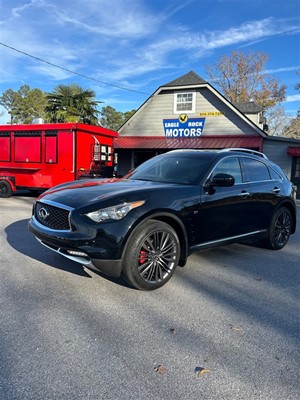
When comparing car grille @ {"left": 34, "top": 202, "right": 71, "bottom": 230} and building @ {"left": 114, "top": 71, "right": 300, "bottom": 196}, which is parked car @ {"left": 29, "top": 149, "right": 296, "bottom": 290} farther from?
building @ {"left": 114, "top": 71, "right": 300, "bottom": 196}

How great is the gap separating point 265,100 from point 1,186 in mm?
37967

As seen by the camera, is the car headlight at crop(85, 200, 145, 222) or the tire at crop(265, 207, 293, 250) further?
the tire at crop(265, 207, 293, 250)

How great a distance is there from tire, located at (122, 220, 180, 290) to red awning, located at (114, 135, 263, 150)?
499 inches

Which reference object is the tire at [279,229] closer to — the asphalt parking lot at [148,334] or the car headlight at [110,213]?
the asphalt parking lot at [148,334]

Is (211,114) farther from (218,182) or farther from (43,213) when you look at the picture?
(43,213)

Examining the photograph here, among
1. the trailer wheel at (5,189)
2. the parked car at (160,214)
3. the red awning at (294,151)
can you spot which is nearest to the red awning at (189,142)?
the red awning at (294,151)

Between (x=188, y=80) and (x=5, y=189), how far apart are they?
469 inches

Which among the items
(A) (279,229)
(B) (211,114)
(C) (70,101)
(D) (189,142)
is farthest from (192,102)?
(A) (279,229)

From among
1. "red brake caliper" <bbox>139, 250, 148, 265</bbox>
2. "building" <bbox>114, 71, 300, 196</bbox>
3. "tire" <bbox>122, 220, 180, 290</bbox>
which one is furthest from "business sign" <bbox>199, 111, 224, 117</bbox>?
"red brake caliper" <bbox>139, 250, 148, 265</bbox>

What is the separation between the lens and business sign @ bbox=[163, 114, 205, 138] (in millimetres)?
18000

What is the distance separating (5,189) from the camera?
12266 millimetres

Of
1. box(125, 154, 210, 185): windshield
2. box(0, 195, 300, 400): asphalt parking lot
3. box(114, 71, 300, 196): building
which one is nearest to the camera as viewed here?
box(0, 195, 300, 400): asphalt parking lot

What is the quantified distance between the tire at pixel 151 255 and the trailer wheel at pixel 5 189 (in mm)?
9892

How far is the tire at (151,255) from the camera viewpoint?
11.8 ft
